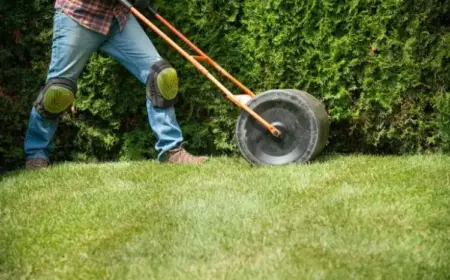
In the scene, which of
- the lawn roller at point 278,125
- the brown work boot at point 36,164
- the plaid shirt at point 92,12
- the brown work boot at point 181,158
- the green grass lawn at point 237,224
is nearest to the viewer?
the green grass lawn at point 237,224

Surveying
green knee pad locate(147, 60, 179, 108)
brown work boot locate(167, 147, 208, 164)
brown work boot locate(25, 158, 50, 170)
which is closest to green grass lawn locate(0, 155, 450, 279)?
brown work boot locate(167, 147, 208, 164)

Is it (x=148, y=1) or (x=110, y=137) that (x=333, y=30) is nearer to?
(x=148, y=1)

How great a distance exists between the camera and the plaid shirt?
4594 mm

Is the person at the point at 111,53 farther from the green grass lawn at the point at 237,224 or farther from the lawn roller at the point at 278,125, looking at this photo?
the green grass lawn at the point at 237,224

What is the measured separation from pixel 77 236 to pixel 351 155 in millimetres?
2634

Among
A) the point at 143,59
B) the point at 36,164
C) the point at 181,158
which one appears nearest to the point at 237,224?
the point at 181,158

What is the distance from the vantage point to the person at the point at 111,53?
15.1 feet

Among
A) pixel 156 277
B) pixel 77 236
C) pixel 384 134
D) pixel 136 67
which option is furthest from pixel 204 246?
pixel 384 134

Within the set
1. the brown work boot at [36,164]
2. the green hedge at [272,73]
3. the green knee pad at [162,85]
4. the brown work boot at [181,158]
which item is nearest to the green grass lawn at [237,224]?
the brown work boot at [181,158]

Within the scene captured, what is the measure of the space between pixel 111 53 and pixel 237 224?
7.48ft

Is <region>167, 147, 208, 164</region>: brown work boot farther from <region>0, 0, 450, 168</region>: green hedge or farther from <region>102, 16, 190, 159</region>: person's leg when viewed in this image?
<region>0, 0, 450, 168</region>: green hedge

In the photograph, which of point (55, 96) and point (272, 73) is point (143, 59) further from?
point (272, 73)

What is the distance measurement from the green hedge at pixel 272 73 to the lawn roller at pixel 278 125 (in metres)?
0.57

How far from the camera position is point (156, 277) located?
2.54 metres
